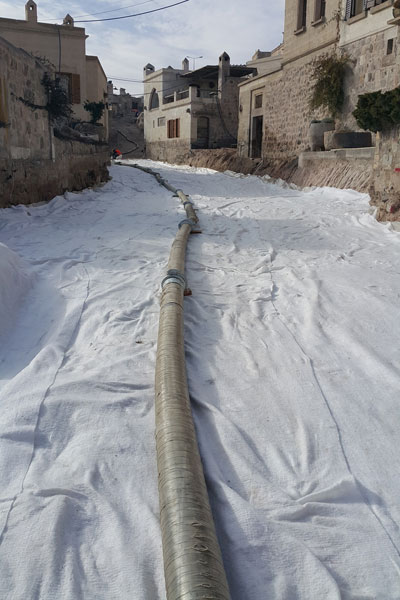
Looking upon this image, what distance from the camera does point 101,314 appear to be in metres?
3.63

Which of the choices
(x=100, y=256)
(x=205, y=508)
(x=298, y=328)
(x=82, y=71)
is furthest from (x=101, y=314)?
(x=82, y=71)

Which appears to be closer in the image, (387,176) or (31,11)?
(387,176)

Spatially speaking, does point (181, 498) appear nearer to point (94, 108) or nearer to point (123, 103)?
point (94, 108)

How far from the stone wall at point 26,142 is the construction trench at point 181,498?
216 inches

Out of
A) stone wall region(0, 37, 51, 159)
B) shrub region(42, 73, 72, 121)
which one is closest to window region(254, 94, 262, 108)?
shrub region(42, 73, 72, 121)

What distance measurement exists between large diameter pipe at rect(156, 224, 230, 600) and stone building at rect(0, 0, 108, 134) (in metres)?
19.1

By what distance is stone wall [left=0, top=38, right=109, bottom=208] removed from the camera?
22.8ft

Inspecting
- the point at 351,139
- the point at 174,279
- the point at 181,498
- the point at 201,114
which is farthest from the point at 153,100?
the point at 181,498

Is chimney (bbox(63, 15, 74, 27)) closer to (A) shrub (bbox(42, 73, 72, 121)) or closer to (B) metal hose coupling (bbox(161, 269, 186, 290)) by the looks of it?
(A) shrub (bbox(42, 73, 72, 121))

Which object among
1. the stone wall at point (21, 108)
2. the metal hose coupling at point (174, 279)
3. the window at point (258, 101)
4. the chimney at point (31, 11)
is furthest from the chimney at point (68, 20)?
the metal hose coupling at point (174, 279)

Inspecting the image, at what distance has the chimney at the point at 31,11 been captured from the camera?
19.4 m

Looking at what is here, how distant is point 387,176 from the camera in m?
6.68

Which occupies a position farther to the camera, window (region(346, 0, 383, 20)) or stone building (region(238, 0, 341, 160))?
stone building (region(238, 0, 341, 160))

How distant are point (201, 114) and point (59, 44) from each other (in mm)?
9155
